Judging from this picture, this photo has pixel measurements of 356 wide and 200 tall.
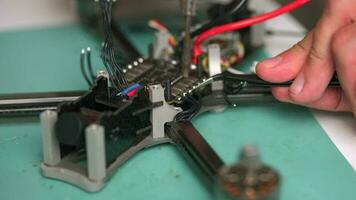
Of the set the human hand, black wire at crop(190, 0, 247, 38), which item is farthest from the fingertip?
black wire at crop(190, 0, 247, 38)

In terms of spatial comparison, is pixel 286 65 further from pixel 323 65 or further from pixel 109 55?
pixel 109 55

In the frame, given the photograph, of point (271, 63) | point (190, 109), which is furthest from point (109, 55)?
point (271, 63)

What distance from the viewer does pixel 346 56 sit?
0.74 metres

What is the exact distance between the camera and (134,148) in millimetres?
776

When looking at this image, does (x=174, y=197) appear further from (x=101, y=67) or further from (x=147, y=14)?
(x=147, y=14)

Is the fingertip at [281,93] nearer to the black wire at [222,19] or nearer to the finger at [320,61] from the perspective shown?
the finger at [320,61]

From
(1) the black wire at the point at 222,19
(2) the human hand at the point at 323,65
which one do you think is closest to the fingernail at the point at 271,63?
(2) the human hand at the point at 323,65

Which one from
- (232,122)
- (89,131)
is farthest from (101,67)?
(89,131)

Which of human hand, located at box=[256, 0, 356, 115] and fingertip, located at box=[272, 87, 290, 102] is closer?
human hand, located at box=[256, 0, 356, 115]

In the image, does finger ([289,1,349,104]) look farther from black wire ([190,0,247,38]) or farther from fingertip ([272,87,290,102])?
black wire ([190,0,247,38])

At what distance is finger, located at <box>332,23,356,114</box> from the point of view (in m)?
0.74

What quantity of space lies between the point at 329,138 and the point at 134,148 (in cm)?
31

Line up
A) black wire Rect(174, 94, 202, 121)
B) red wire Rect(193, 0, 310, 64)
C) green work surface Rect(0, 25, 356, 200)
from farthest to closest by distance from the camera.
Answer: red wire Rect(193, 0, 310, 64) < black wire Rect(174, 94, 202, 121) < green work surface Rect(0, 25, 356, 200)

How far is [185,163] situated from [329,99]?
266 mm
